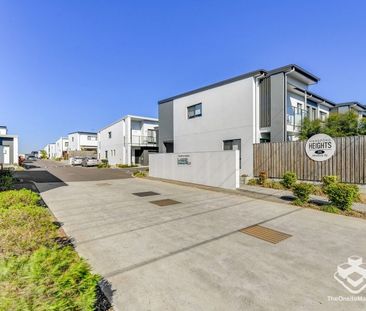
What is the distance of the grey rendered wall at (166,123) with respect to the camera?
20.3 meters

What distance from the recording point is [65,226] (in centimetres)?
532

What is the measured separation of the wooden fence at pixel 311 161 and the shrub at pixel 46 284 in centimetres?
1106

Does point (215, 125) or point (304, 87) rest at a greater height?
point (304, 87)

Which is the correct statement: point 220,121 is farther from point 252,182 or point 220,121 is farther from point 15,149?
point 15,149

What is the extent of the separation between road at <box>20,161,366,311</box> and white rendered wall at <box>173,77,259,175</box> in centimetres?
742

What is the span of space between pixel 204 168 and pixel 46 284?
1100cm

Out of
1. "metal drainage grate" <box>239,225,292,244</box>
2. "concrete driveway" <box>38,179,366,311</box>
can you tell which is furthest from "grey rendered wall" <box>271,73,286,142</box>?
"metal drainage grate" <box>239,225,292,244</box>

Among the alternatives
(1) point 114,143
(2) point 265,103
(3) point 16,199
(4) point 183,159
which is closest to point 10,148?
(1) point 114,143

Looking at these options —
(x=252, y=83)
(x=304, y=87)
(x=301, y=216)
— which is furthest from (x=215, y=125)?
(x=301, y=216)

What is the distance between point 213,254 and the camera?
386cm

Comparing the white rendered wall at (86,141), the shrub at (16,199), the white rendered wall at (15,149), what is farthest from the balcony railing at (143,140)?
the white rendered wall at (86,141)

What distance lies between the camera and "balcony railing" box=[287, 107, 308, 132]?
14323mm

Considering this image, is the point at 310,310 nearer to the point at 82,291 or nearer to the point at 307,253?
the point at 307,253

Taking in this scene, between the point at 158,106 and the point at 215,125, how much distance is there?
8.38 metres
